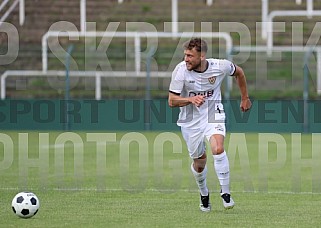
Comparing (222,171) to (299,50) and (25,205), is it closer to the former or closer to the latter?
(25,205)

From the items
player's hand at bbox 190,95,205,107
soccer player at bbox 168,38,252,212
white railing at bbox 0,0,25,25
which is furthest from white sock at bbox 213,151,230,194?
white railing at bbox 0,0,25,25

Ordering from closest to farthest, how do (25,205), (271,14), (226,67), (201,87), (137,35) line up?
(25,205) → (201,87) → (226,67) → (137,35) → (271,14)

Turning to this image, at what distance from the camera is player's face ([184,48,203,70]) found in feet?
34.7

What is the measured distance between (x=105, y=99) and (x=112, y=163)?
9.04 m

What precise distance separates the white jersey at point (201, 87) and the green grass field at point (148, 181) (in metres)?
1.06

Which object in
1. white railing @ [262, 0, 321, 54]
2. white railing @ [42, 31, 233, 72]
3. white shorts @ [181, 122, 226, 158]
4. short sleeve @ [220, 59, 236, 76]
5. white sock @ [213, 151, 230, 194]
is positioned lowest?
white sock @ [213, 151, 230, 194]

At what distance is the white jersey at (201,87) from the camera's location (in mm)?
10844

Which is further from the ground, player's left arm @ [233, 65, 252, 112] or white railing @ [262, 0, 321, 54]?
white railing @ [262, 0, 321, 54]

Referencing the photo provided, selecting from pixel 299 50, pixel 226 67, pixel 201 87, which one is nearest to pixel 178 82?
pixel 201 87

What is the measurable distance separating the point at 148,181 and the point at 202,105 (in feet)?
11.7

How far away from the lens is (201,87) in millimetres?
10930

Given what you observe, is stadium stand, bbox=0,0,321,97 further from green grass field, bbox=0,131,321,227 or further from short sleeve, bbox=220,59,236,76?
short sleeve, bbox=220,59,236,76

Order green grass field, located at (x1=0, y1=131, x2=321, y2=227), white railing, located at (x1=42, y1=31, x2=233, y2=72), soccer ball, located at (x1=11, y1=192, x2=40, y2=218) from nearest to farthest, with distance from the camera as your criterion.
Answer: soccer ball, located at (x1=11, y1=192, x2=40, y2=218), green grass field, located at (x1=0, y1=131, x2=321, y2=227), white railing, located at (x1=42, y1=31, x2=233, y2=72)

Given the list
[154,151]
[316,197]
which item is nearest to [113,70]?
[154,151]
